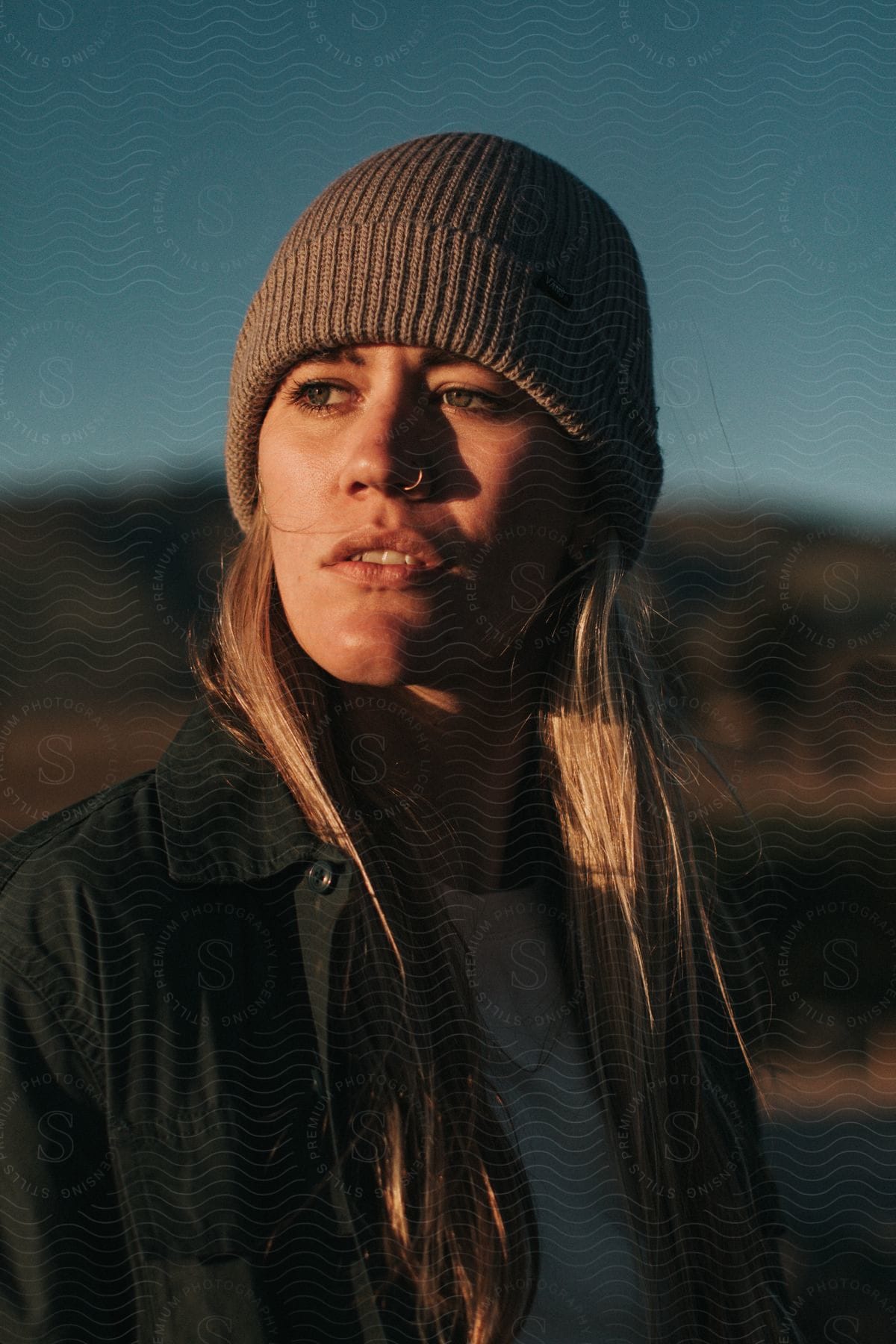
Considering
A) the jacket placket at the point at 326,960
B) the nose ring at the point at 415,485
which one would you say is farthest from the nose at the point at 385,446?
the jacket placket at the point at 326,960

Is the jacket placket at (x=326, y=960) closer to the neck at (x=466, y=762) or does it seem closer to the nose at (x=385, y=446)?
the neck at (x=466, y=762)

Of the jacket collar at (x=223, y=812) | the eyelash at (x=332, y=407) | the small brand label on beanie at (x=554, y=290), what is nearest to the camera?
the jacket collar at (x=223, y=812)

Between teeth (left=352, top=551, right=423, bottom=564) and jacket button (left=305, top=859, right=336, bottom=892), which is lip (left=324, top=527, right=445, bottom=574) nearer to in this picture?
teeth (left=352, top=551, right=423, bottom=564)

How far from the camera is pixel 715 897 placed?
1.16 metres

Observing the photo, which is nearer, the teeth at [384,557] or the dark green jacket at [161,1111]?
the dark green jacket at [161,1111]

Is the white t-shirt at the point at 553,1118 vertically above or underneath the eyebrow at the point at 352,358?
underneath

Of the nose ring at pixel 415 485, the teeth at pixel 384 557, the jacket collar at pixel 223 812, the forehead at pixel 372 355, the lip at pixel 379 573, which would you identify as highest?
the forehead at pixel 372 355

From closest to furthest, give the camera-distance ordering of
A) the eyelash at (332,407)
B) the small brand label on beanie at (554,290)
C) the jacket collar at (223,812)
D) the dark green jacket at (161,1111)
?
the dark green jacket at (161,1111) → the jacket collar at (223,812) → the eyelash at (332,407) → the small brand label on beanie at (554,290)

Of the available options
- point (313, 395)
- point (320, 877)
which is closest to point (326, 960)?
point (320, 877)

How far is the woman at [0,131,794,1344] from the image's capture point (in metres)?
0.75

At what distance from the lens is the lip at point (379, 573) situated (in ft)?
2.93

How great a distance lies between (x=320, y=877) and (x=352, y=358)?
1.48 feet

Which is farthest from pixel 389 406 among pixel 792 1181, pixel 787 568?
pixel 792 1181

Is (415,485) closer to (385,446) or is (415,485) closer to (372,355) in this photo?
(385,446)
